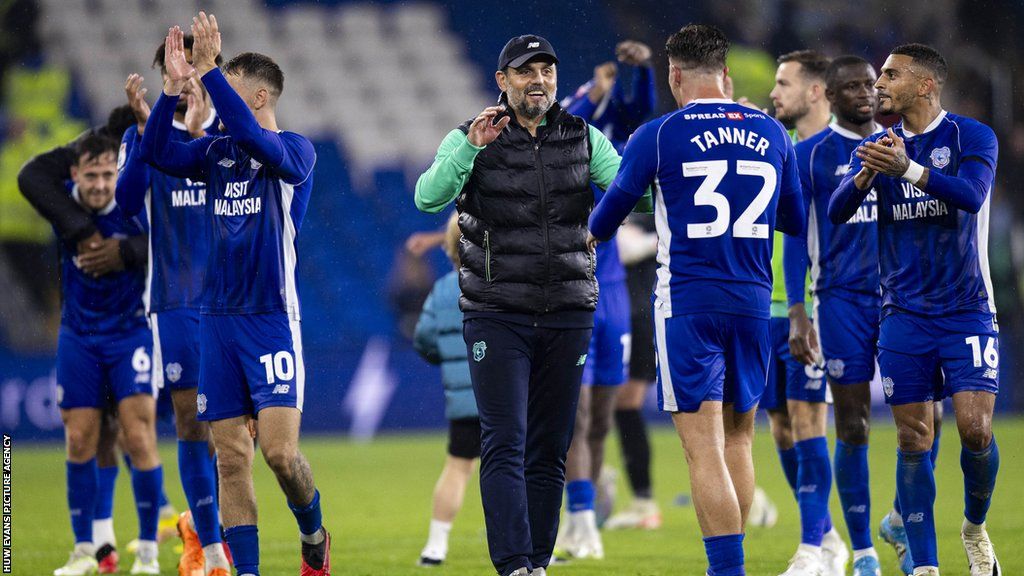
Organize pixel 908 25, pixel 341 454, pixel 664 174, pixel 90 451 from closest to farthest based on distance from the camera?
pixel 664 174 < pixel 90 451 < pixel 341 454 < pixel 908 25

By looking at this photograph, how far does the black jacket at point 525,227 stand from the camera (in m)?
5.99

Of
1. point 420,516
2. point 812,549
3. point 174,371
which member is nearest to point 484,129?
point 174,371

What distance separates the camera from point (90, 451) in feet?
26.9

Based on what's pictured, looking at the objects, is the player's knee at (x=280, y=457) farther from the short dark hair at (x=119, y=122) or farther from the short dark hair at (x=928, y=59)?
the short dark hair at (x=928, y=59)

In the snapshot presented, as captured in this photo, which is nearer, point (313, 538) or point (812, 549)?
point (313, 538)

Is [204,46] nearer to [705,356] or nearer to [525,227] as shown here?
[525,227]

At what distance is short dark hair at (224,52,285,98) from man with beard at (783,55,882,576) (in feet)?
9.49

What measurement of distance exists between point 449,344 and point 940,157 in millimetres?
3315

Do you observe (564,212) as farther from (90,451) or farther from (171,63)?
(90,451)

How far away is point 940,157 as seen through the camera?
253 inches

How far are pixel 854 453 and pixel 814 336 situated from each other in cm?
67

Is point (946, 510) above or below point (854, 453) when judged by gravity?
below

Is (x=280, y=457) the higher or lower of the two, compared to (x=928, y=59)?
lower

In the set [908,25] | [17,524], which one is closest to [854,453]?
[17,524]
